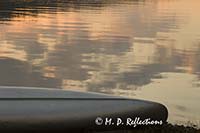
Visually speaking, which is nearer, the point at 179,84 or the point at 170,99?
the point at 170,99

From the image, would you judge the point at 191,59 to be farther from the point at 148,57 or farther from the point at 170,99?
the point at 170,99

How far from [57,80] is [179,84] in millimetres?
2570

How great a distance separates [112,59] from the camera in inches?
555

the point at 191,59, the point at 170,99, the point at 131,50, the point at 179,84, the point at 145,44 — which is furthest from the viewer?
the point at 145,44

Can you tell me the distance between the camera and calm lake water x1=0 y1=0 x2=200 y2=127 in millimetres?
10414

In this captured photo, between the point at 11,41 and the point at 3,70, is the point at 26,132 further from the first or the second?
the point at 11,41

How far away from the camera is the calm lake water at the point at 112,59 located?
34.2ft

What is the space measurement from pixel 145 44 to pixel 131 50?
1.41m

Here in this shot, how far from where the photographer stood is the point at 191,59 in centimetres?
1421

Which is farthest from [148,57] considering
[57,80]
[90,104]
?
[90,104]

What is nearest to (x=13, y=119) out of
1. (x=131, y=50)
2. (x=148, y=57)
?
(x=148, y=57)

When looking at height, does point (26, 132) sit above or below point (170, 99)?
above

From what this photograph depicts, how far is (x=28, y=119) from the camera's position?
4.86 m

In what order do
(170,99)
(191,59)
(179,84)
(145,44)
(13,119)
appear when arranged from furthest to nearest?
1. (145,44)
2. (191,59)
3. (179,84)
4. (170,99)
5. (13,119)
